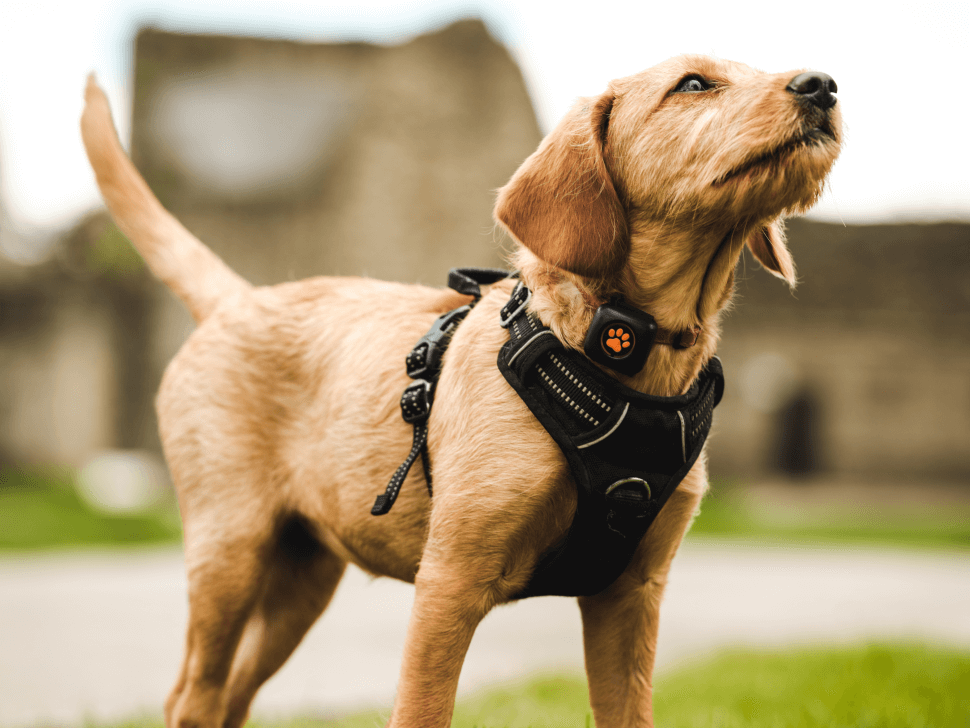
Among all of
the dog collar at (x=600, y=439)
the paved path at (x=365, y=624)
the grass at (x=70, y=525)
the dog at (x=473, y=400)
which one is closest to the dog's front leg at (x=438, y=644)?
the dog at (x=473, y=400)

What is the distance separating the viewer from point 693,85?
2.48m

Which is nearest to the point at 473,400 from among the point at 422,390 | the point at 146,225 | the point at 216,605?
the point at 422,390

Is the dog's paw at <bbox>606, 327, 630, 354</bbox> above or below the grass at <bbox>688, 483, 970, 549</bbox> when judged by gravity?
above

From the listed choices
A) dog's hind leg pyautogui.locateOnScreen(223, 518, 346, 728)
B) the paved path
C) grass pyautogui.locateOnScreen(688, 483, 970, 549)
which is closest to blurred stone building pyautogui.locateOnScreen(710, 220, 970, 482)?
grass pyautogui.locateOnScreen(688, 483, 970, 549)

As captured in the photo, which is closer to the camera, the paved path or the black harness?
the black harness

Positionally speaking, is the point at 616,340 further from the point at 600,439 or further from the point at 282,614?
the point at 282,614

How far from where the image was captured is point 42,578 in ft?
31.2

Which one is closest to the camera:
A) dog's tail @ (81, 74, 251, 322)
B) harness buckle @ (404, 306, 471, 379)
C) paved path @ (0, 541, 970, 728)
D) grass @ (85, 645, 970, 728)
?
harness buckle @ (404, 306, 471, 379)

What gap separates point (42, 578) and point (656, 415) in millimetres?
9234

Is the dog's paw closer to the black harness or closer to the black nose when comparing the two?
the black harness

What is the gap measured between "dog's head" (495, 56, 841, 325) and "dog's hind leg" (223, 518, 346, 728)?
194 cm

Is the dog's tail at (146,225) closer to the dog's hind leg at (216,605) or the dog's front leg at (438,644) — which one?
the dog's hind leg at (216,605)

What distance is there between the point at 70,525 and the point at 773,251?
518 inches

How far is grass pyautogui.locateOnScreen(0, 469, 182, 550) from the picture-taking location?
12828mm
